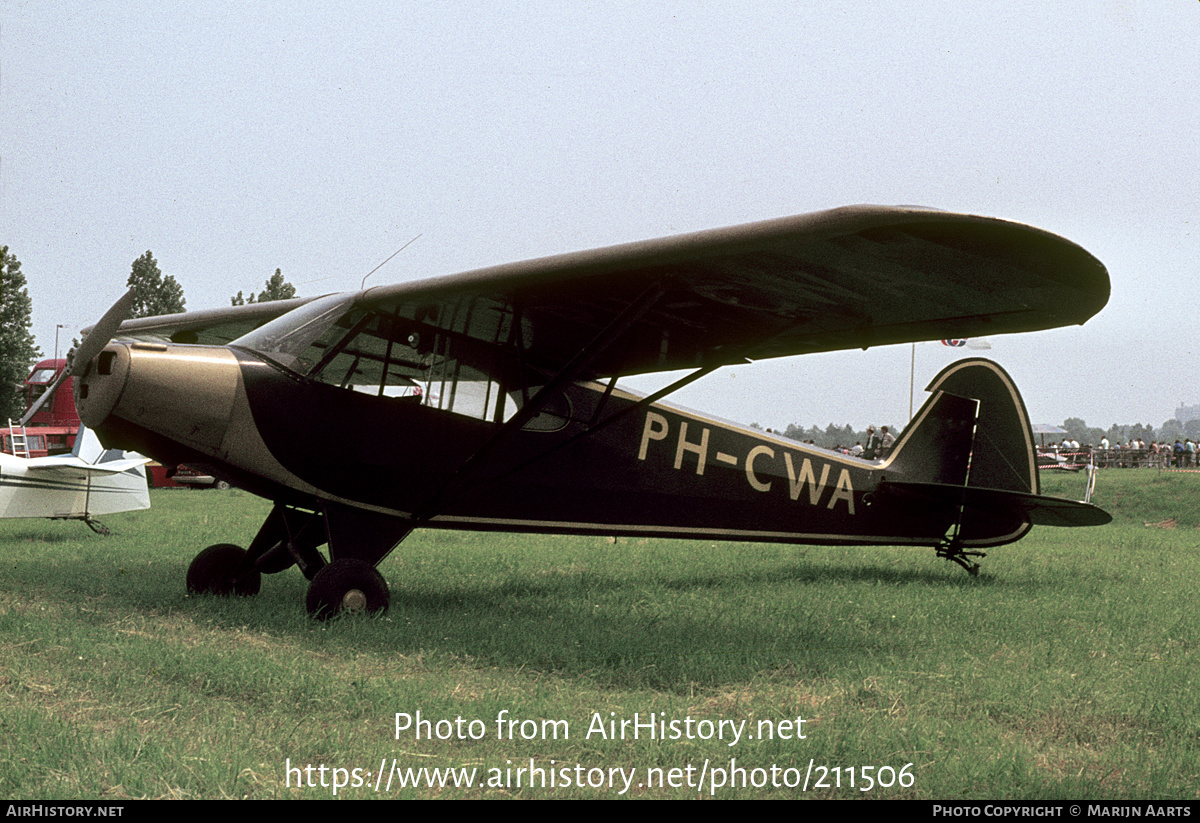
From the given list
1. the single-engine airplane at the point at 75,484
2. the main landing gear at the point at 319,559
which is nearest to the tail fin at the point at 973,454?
the main landing gear at the point at 319,559

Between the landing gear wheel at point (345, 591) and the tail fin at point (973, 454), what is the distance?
18.1 feet

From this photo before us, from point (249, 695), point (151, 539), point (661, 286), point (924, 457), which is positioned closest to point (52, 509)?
point (151, 539)

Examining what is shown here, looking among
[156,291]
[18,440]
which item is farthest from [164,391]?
[156,291]

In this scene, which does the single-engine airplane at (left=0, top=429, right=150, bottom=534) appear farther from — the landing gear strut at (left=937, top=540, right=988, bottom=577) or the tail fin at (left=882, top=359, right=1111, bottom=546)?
the landing gear strut at (left=937, top=540, right=988, bottom=577)

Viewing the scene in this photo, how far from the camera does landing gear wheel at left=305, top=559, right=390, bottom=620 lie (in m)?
6.07

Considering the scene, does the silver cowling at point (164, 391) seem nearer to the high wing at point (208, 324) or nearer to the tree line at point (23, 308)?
the high wing at point (208, 324)

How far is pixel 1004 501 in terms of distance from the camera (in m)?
9.20

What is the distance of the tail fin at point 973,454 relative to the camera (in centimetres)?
942

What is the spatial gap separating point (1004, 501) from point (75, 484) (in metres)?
12.1

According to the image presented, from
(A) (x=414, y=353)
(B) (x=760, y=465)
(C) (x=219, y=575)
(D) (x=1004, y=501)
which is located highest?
(A) (x=414, y=353)

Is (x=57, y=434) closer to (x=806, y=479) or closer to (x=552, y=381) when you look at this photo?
(x=806, y=479)

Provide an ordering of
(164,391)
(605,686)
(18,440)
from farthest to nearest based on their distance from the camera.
A: (18,440) → (164,391) → (605,686)

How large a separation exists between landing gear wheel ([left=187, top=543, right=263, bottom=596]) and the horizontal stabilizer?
6.20 m

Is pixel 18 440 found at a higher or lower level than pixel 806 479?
lower
